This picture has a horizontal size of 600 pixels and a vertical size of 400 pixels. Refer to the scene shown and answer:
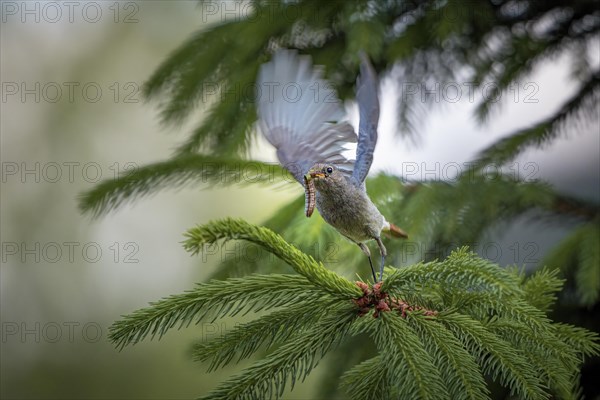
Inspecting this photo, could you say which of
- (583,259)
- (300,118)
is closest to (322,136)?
(300,118)

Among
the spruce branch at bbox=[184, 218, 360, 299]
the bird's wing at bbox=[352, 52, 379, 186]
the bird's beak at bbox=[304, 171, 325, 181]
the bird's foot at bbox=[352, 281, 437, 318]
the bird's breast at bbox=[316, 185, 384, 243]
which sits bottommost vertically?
the bird's foot at bbox=[352, 281, 437, 318]

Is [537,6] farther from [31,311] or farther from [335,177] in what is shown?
[31,311]

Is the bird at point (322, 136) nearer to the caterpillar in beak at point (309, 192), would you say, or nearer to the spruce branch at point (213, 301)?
the caterpillar in beak at point (309, 192)

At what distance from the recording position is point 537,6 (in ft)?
5.95

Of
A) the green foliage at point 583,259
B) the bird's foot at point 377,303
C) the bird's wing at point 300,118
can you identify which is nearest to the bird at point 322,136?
the bird's wing at point 300,118

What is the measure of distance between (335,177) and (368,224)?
0.10 metres

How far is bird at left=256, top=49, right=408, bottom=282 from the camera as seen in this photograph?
104 centimetres

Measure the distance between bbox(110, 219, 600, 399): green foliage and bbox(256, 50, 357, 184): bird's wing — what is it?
0.24 m

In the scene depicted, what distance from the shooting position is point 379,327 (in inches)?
34.7

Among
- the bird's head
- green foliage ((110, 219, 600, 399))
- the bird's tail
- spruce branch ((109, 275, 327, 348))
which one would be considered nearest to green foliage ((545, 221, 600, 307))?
the bird's tail

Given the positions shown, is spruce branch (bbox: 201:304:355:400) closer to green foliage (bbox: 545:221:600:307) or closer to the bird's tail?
the bird's tail

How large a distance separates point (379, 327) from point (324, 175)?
27 cm

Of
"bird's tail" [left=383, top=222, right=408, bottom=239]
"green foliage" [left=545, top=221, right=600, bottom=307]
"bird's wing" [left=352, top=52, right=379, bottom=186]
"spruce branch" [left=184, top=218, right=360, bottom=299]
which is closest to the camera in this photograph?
"spruce branch" [left=184, top=218, right=360, bottom=299]

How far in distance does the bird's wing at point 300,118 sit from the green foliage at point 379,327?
Answer: 24 cm
